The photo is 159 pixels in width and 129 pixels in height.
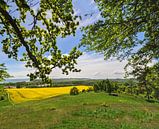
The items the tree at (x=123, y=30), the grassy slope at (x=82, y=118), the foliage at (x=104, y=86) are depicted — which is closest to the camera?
the tree at (x=123, y=30)

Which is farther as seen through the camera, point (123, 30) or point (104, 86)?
point (104, 86)

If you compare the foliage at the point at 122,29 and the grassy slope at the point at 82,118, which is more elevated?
the foliage at the point at 122,29

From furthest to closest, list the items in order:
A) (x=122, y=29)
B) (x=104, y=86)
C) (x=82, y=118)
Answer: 1. (x=104, y=86)
2. (x=82, y=118)
3. (x=122, y=29)

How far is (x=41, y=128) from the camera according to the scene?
40.6 m

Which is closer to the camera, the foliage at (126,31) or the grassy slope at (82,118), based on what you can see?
the foliage at (126,31)

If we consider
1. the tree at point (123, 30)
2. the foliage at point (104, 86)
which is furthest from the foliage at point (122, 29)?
the foliage at point (104, 86)

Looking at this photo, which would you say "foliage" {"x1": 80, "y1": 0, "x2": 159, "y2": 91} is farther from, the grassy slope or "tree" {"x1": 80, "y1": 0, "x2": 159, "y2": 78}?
the grassy slope

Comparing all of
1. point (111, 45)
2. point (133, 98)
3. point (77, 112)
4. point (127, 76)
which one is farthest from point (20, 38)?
point (133, 98)

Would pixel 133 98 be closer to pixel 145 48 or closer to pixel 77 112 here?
pixel 77 112

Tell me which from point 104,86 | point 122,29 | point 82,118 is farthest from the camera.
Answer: point 104,86

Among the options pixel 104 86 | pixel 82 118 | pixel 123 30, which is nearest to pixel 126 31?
pixel 123 30

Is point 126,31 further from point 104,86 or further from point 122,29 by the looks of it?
point 104,86

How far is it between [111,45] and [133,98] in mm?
65291

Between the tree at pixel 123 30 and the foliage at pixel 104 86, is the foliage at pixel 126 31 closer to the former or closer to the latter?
the tree at pixel 123 30
